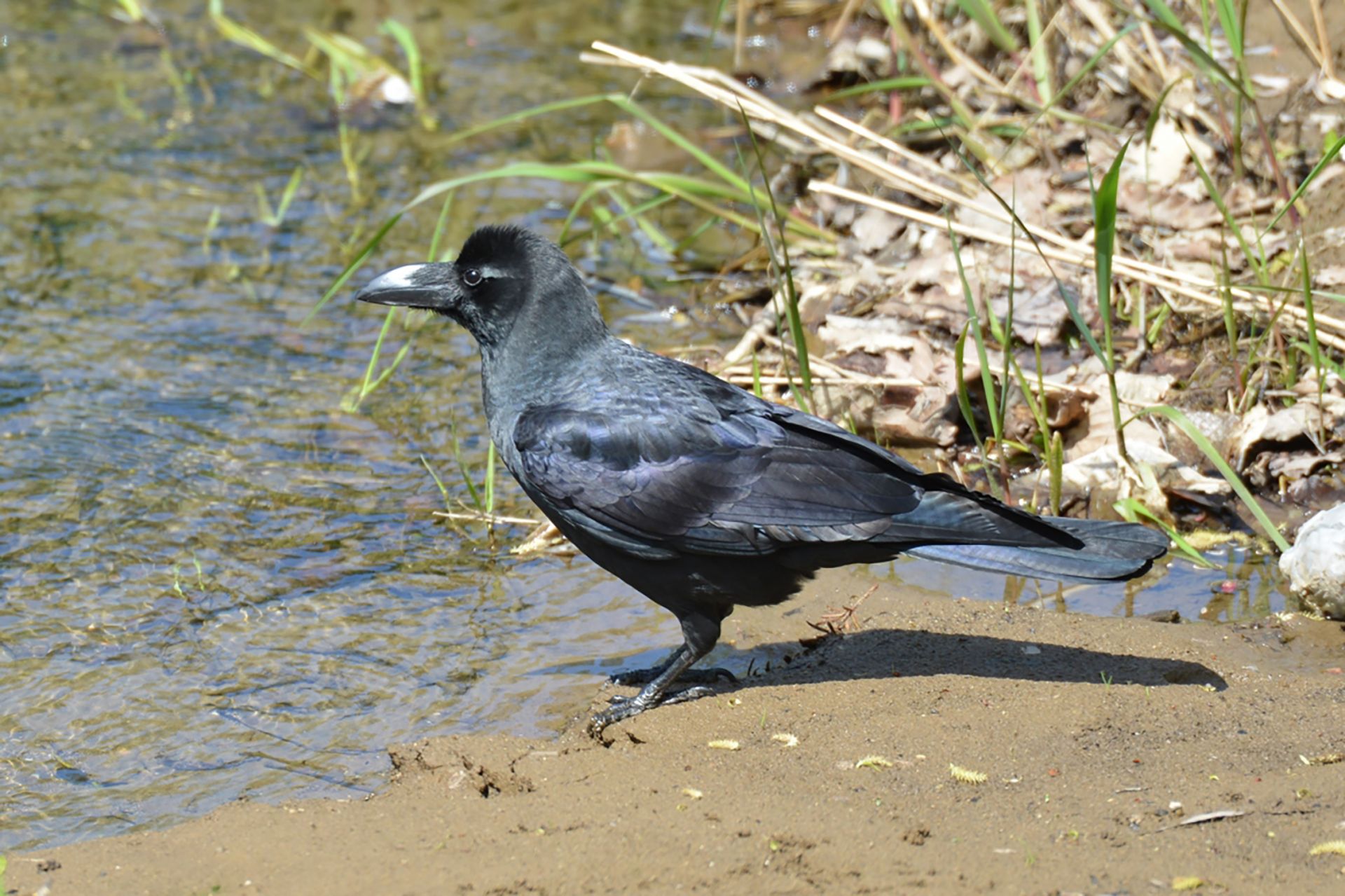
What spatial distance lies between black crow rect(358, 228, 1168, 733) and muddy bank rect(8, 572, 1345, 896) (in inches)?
11.6

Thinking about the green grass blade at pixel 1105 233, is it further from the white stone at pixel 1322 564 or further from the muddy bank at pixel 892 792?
the muddy bank at pixel 892 792

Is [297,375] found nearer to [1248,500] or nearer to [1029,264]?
[1029,264]

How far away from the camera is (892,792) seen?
3.12 meters

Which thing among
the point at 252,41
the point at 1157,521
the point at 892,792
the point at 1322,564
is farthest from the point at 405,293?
the point at 252,41

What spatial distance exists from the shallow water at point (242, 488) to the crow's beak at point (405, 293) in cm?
85

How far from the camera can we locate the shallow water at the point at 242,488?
377 cm

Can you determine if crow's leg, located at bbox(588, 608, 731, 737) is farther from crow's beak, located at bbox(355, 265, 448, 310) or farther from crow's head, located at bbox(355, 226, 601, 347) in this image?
crow's beak, located at bbox(355, 265, 448, 310)

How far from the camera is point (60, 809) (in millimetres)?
3385

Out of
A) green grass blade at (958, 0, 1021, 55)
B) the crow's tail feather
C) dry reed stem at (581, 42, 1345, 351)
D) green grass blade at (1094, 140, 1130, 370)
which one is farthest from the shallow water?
green grass blade at (958, 0, 1021, 55)

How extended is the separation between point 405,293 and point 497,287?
11.8 inches

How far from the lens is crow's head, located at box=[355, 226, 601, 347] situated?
13.7 ft

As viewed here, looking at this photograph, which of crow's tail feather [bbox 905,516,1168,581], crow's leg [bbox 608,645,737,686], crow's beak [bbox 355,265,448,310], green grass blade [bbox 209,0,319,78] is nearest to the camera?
crow's tail feather [bbox 905,516,1168,581]

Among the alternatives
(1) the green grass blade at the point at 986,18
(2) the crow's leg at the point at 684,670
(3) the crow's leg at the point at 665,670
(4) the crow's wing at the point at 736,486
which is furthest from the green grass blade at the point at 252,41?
(2) the crow's leg at the point at 684,670

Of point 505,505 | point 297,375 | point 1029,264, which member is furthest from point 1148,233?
point 297,375
